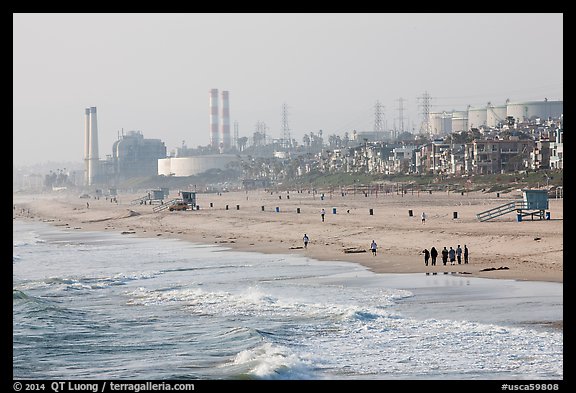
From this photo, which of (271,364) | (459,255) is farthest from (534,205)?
(271,364)

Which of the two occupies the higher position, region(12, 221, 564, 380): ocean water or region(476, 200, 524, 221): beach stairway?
region(476, 200, 524, 221): beach stairway

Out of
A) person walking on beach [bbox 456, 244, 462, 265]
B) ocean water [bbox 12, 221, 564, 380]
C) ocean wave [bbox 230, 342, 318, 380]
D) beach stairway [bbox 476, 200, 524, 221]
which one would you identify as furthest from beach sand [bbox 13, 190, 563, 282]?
Answer: ocean wave [bbox 230, 342, 318, 380]

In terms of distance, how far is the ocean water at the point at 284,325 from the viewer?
16.1 meters

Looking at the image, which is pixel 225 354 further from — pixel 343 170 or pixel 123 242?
pixel 343 170

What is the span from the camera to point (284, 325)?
70.6ft

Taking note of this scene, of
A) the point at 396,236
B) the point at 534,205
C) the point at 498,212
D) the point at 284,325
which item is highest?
the point at 534,205

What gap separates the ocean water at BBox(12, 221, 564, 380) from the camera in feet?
52.9

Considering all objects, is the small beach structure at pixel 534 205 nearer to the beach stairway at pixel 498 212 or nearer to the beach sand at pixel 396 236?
the beach sand at pixel 396 236

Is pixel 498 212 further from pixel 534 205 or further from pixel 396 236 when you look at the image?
pixel 396 236

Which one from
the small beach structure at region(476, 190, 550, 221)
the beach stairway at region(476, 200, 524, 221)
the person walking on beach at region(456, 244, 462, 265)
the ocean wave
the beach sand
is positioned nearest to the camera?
the ocean wave

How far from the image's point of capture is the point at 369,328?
794 inches

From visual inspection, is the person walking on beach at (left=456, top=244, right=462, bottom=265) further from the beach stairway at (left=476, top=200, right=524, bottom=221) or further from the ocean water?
the beach stairway at (left=476, top=200, right=524, bottom=221)
